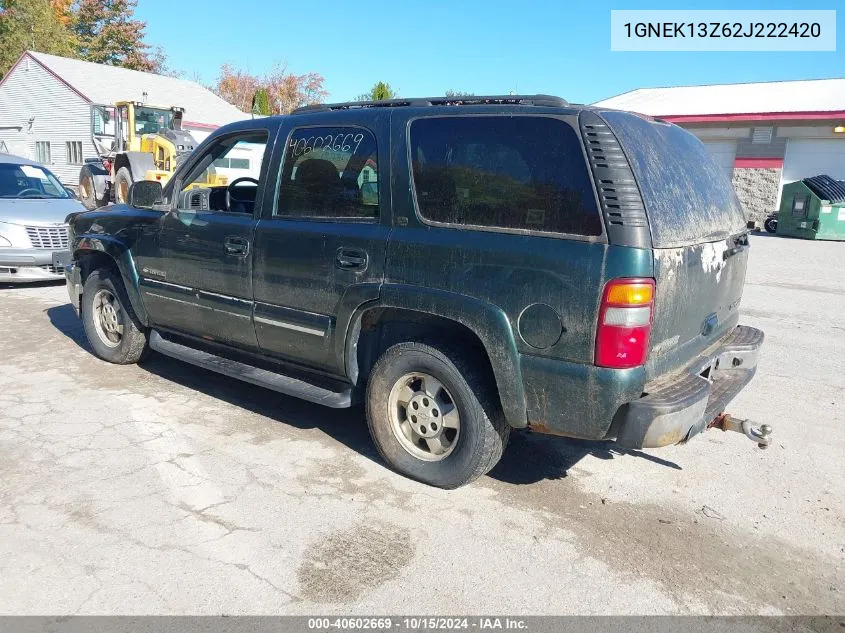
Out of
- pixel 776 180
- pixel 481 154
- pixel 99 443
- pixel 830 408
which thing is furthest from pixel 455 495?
pixel 776 180

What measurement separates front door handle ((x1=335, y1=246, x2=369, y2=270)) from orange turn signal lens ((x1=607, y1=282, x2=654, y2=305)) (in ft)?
4.63

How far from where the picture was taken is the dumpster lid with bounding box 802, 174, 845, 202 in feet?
65.6

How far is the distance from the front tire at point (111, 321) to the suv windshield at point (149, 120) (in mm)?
15751

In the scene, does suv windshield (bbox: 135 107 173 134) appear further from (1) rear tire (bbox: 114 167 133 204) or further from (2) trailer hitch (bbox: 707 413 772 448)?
(2) trailer hitch (bbox: 707 413 772 448)

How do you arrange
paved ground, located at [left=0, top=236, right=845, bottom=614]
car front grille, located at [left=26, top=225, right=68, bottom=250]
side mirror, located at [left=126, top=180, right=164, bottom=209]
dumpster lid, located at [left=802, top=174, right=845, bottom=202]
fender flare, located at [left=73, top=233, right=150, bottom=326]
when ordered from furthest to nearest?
dumpster lid, located at [left=802, top=174, right=845, bottom=202], car front grille, located at [left=26, top=225, right=68, bottom=250], fender flare, located at [left=73, top=233, right=150, bottom=326], side mirror, located at [left=126, top=180, right=164, bottom=209], paved ground, located at [left=0, top=236, right=845, bottom=614]

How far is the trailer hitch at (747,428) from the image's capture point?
12.3 ft

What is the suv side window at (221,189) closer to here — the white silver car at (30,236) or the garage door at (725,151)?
the white silver car at (30,236)

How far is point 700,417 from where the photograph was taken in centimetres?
345

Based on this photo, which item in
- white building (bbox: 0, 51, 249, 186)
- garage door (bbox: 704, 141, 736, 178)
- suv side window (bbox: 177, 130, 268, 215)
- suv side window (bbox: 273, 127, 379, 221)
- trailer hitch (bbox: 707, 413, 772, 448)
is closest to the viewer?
trailer hitch (bbox: 707, 413, 772, 448)

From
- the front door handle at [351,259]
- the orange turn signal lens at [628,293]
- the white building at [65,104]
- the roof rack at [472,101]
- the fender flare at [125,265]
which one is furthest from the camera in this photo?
the white building at [65,104]

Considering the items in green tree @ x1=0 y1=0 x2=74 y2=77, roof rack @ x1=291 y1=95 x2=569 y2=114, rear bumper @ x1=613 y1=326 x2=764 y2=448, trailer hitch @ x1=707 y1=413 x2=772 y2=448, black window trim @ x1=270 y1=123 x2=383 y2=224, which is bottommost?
trailer hitch @ x1=707 y1=413 x2=772 y2=448

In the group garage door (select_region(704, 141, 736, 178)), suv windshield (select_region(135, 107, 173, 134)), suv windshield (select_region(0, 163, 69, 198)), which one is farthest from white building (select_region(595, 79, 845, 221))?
suv windshield (select_region(0, 163, 69, 198))

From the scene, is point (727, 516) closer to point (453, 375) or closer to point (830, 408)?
point (453, 375)

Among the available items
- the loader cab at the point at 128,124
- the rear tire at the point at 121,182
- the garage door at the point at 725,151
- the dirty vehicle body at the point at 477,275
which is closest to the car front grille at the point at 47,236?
the dirty vehicle body at the point at 477,275
